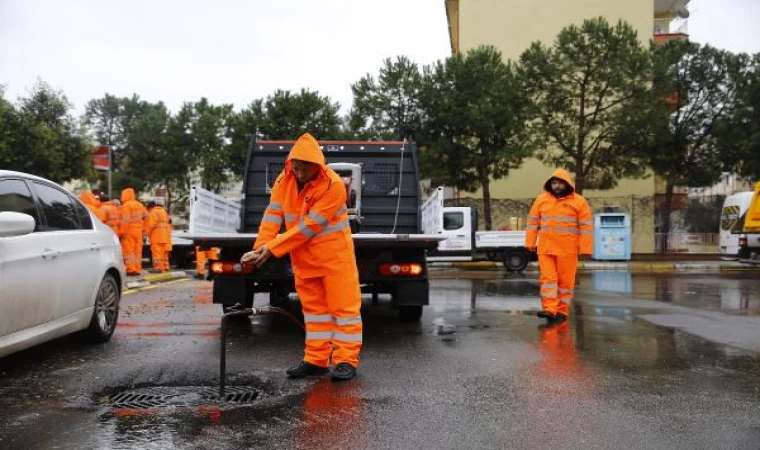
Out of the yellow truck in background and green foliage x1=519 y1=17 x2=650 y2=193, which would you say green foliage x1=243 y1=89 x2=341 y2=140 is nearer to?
green foliage x1=519 y1=17 x2=650 y2=193

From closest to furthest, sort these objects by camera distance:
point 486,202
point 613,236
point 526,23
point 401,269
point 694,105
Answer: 1. point 401,269
2. point 613,236
3. point 486,202
4. point 694,105
5. point 526,23

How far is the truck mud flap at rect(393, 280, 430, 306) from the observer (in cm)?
739

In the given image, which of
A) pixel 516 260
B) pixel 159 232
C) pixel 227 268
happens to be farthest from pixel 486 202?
pixel 227 268

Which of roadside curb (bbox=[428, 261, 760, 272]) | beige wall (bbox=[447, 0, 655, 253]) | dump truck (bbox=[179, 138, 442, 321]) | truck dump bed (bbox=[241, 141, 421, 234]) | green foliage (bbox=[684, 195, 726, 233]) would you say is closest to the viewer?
dump truck (bbox=[179, 138, 442, 321])

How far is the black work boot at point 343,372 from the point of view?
497cm

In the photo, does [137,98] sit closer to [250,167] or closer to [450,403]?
[250,167]

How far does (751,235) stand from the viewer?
1902cm

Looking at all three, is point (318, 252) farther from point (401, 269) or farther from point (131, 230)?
point (131, 230)

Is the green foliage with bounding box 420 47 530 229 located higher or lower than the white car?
higher

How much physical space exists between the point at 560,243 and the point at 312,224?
432 centimetres

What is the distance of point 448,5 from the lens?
129 feet

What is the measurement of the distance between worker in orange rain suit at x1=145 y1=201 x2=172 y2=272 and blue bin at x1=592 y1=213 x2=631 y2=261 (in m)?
13.3

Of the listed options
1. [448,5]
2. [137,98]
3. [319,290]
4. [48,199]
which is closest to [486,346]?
[319,290]

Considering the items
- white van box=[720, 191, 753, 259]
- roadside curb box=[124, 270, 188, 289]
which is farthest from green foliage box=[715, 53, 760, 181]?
roadside curb box=[124, 270, 188, 289]
